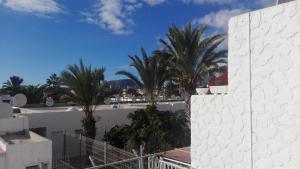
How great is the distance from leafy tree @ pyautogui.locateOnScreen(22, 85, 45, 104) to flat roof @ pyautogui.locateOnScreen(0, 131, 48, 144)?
21.8 m

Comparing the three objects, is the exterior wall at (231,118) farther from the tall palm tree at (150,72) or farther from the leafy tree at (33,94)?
the leafy tree at (33,94)

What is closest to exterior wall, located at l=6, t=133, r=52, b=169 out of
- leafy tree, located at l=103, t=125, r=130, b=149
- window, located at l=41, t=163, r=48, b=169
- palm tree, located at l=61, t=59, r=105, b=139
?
window, located at l=41, t=163, r=48, b=169

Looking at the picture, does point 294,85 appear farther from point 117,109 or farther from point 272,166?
point 117,109

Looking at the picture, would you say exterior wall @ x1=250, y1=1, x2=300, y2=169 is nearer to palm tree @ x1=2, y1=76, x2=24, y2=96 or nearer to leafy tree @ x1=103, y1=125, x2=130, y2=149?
leafy tree @ x1=103, y1=125, x2=130, y2=149

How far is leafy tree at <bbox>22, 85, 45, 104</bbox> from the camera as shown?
3397cm

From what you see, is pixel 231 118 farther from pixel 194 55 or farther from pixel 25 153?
pixel 194 55

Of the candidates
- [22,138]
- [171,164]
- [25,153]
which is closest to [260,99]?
[171,164]

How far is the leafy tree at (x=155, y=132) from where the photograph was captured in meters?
15.2

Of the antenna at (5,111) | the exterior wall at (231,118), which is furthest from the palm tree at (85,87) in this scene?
the exterior wall at (231,118)

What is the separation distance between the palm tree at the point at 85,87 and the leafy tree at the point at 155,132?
2697mm

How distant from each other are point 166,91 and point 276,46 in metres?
16.3

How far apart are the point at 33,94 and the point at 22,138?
23.3 metres

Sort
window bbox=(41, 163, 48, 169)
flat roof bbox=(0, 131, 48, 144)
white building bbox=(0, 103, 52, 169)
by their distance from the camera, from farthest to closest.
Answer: flat roof bbox=(0, 131, 48, 144) < window bbox=(41, 163, 48, 169) < white building bbox=(0, 103, 52, 169)

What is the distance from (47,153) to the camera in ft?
36.4
